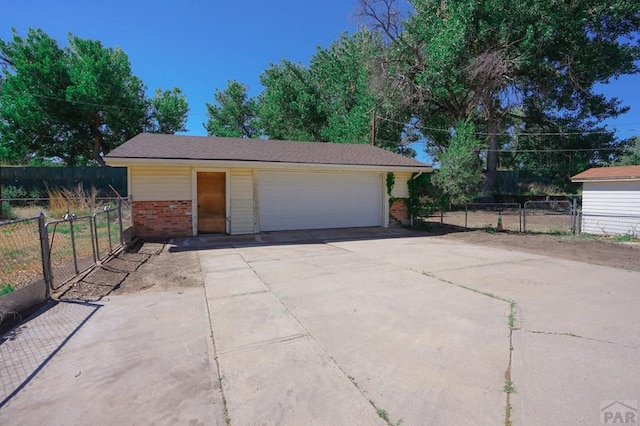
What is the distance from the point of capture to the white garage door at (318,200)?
36.3ft

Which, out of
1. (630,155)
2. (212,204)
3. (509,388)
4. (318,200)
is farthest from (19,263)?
(630,155)

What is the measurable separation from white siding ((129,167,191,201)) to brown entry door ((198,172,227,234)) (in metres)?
0.51

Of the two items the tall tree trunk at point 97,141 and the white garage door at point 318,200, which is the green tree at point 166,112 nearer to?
the tall tree trunk at point 97,141

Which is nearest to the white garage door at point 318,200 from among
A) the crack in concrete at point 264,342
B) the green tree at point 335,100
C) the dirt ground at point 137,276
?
the dirt ground at point 137,276

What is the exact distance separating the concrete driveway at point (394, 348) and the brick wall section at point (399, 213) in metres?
6.65

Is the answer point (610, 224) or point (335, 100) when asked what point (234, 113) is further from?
point (610, 224)

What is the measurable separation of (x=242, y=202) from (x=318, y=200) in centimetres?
262

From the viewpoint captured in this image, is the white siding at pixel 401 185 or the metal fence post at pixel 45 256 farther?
the white siding at pixel 401 185

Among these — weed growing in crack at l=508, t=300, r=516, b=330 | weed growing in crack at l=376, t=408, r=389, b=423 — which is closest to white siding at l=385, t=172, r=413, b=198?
weed growing in crack at l=508, t=300, r=516, b=330

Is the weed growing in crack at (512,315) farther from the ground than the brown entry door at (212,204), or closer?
closer

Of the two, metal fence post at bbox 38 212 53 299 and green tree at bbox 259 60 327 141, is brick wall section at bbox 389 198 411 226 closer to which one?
metal fence post at bbox 38 212 53 299

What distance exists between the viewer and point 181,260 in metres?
7.23

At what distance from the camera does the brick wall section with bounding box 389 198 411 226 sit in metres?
12.8

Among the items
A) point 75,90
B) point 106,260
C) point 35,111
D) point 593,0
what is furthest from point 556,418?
point 35,111
